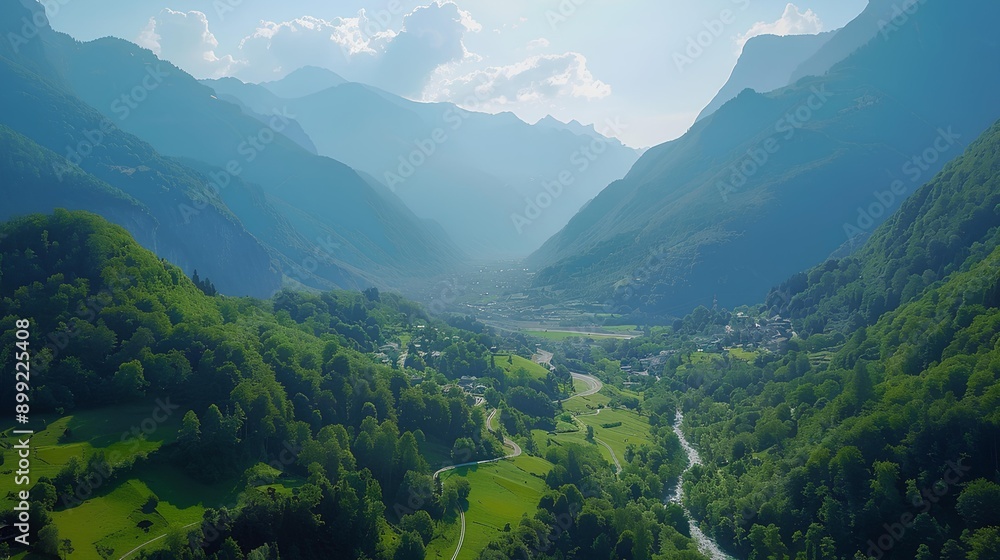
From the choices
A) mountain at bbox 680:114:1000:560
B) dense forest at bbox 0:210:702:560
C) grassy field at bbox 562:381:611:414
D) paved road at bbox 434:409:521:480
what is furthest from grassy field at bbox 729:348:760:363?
paved road at bbox 434:409:521:480

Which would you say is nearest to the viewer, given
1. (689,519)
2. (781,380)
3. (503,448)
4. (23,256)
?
(23,256)

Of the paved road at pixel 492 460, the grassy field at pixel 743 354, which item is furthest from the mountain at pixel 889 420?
the paved road at pixel 492 460

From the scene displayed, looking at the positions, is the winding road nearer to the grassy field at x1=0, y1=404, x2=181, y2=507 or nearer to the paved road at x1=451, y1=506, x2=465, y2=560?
the paved road at x1=451, y1=506, x2=465, y2=560

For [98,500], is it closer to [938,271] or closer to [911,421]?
[911,421]

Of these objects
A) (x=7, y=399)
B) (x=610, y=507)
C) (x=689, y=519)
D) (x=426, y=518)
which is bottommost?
(x=689, y=519)

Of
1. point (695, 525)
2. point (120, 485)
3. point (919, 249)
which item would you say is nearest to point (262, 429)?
point (120, 485)

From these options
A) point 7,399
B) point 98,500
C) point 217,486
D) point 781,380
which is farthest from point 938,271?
point 7,399

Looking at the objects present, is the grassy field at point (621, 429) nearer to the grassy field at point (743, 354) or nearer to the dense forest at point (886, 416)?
the dense forest at point (886, 416)
